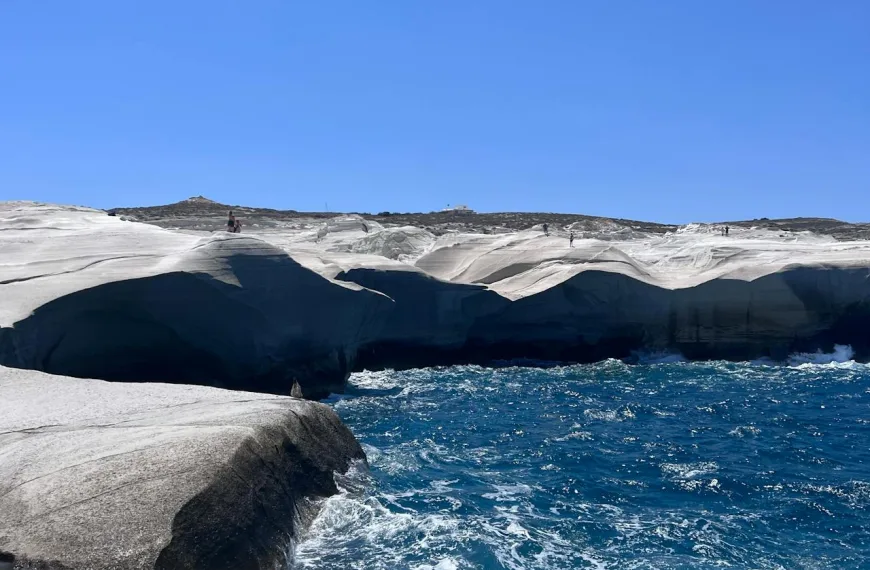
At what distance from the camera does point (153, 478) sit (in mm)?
9195

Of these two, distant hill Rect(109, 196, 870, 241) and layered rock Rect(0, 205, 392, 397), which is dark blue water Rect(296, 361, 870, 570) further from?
distant hill Rect(109, 196, 870, 241)

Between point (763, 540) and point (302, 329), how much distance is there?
644 inches

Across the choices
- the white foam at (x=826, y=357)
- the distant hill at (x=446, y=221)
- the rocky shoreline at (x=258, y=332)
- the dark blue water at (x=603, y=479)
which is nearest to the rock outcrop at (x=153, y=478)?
the rocky shoreline at (x=258, y=332)

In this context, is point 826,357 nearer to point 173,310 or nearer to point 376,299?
point 376,299

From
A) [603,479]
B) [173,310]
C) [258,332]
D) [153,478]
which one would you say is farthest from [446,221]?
[153,478]

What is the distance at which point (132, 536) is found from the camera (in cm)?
846

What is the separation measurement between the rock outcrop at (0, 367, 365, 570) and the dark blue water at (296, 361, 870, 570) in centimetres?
124

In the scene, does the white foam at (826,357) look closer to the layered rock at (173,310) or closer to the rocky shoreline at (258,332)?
the rocky shoreline at (258,332)

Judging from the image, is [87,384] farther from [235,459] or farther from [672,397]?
[672,397]

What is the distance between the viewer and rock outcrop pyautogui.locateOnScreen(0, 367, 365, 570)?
8453mm

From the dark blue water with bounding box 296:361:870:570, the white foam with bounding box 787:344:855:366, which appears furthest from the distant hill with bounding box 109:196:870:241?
the dark blue water with bounding box 296:361:870:570

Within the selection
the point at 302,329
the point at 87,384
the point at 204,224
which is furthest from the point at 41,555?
the point at 204,224

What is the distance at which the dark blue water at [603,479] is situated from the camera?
39.8 feet

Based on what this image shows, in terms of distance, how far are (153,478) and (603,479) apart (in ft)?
32.3
